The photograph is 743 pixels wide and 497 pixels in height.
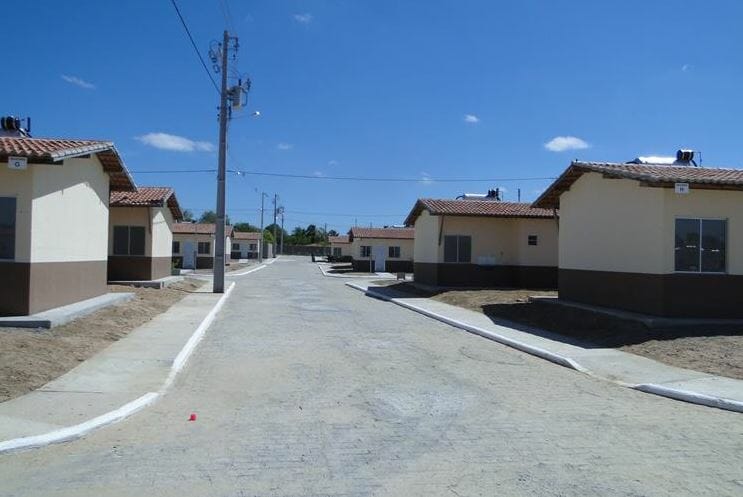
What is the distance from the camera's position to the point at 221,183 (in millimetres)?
27828

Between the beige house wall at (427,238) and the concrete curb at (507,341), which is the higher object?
the beige house wall at (427,238)

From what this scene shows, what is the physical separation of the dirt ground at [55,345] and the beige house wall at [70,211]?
63.3 inches

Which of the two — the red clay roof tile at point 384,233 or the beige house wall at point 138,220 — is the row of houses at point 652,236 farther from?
the red clay roof tile at point 384,233

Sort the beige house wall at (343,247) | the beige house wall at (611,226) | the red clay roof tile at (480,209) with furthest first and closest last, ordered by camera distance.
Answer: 1. the beige house wall at (343,247)
2. the red clay roof tile at (480,209)
3. the beige house wall at (611,226)

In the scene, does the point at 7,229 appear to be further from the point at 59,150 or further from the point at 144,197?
the point at 144,197

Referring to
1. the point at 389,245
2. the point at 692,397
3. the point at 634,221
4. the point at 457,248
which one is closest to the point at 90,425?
the point at 692,397

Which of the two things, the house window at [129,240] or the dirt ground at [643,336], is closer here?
the dirt ground at [643,336]

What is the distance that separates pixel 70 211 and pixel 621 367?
12349mm

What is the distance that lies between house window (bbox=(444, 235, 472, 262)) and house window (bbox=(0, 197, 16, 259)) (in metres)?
20.2

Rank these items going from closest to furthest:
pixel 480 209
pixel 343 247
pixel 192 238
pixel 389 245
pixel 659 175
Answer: pixel 659 175 < pixel 480 209 < pixel 389 245 < pixel 192 238 < pixel 343 247

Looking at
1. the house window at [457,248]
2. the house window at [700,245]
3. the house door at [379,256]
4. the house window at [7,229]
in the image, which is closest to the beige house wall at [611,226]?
the house window at [700,245]

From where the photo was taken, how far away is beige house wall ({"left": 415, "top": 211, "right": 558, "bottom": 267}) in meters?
30.6

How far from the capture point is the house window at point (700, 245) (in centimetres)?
1567

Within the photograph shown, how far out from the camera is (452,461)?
6238mm
